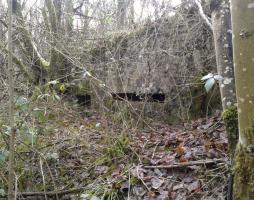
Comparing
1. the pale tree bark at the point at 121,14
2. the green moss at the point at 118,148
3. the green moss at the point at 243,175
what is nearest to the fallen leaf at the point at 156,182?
the green moss at the point at 118,148

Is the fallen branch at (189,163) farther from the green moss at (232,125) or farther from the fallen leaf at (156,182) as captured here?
the green moss at (232,125)

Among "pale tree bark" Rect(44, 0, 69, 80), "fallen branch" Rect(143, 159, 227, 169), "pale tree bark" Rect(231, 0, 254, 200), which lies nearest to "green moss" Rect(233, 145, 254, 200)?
"pale tree bark" Rect(231, 0, 254, 200)

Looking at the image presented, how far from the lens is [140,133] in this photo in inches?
198

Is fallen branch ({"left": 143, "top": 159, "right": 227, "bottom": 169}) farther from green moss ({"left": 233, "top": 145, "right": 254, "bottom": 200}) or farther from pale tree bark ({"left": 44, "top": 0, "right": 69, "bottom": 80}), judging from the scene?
pale tree bark ({"left": 44, "top": 0, "right": 69, "bottom": 80})

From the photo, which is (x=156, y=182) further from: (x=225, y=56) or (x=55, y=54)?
(x=55, y=54)

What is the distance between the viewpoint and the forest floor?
3215mm

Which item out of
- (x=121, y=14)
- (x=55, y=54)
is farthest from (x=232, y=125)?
(x=121, y=14)

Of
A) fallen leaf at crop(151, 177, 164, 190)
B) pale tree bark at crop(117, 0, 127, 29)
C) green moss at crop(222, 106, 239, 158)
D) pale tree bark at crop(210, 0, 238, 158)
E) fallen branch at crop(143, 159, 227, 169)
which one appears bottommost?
fallen leaf at crop(151, 177, 164, 190)

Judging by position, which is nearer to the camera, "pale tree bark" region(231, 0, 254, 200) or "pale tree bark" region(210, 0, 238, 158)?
"pale tree bark" region(231, 0, 254, 200)

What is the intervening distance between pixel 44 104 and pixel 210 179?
2611 mm

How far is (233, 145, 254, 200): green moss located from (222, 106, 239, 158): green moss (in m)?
0.60

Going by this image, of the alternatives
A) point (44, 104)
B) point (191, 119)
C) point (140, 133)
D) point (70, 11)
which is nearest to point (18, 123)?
point (44, 104)

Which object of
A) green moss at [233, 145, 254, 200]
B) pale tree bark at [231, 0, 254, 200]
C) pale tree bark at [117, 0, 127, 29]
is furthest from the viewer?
pale tree bark at [117, 0, 127, 29]

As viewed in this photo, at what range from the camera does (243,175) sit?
7.27 feet
